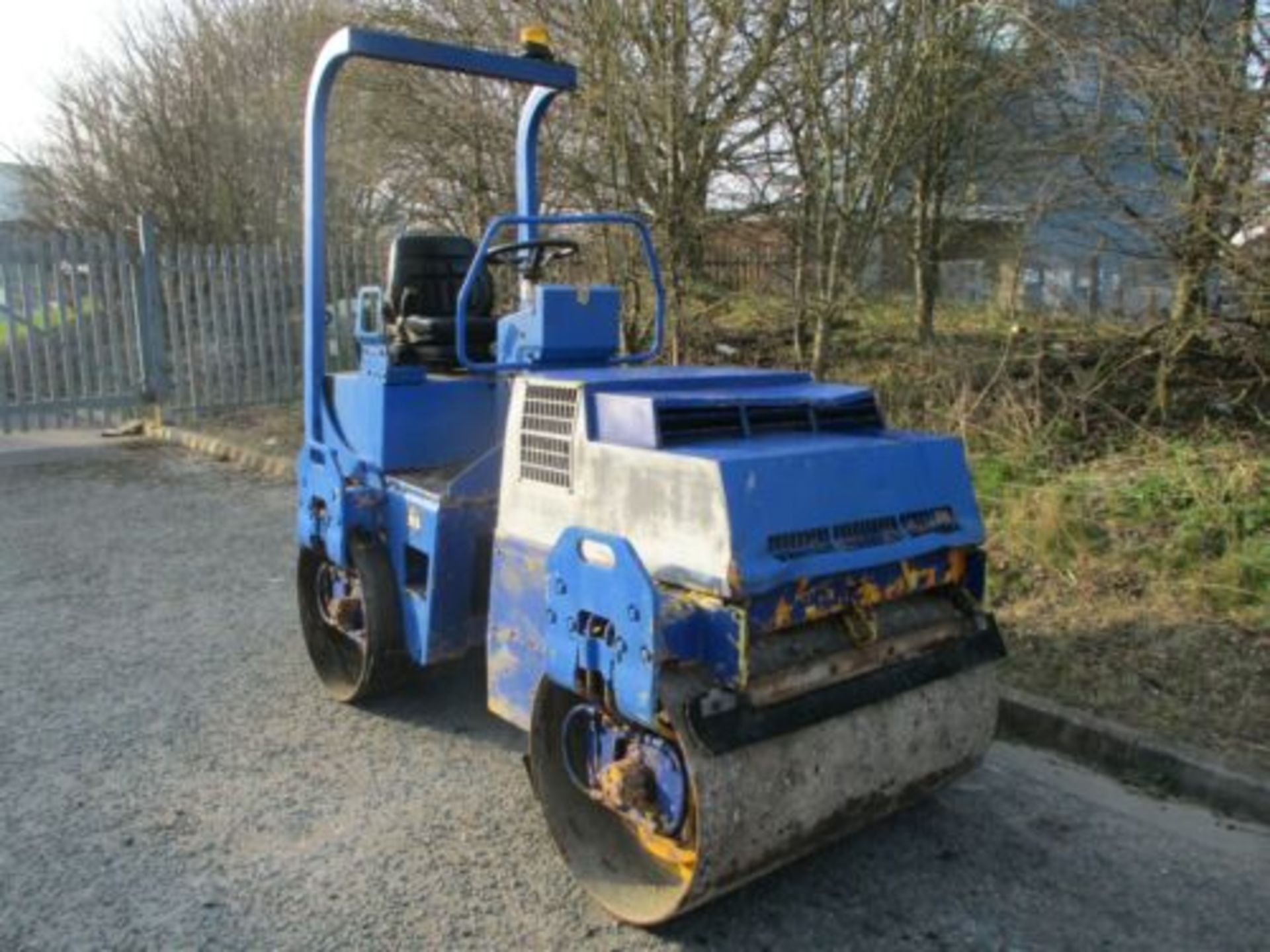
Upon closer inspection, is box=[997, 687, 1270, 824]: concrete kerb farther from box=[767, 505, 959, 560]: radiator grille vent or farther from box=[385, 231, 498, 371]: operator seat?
box=[385, 231, 498, 371]: operator seat

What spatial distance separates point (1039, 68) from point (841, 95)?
1182 mm

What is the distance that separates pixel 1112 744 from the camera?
3781 millimetres

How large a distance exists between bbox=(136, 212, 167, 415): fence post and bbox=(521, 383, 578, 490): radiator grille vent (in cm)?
938

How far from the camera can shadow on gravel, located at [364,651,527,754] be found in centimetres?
414

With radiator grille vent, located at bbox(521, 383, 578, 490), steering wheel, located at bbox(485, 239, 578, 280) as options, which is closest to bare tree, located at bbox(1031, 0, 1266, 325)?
steering wheel, located at bbox(485, 239, 578, 280)

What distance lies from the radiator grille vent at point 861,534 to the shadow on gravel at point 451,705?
5.42 ft

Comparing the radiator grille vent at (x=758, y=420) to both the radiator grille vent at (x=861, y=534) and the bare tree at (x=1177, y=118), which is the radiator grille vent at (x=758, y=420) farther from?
the bare tree at (x=1177, y=118)

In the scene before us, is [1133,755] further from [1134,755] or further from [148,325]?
[148,325]

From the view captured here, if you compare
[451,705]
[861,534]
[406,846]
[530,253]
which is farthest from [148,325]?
[861,534]

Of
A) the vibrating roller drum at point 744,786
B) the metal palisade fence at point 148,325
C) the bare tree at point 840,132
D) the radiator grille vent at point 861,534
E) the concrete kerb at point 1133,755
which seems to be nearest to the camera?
the vibrating roller drum at point 744,786

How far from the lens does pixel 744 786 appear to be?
105 inches

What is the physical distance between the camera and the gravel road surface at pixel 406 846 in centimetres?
290

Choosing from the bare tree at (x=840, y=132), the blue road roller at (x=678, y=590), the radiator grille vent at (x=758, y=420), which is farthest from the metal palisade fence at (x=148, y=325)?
the radiator grille vent at (x=758, y=420)

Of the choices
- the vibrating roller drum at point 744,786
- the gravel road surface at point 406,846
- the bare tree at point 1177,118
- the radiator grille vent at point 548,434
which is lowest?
the gravel road surface at point 406,846
